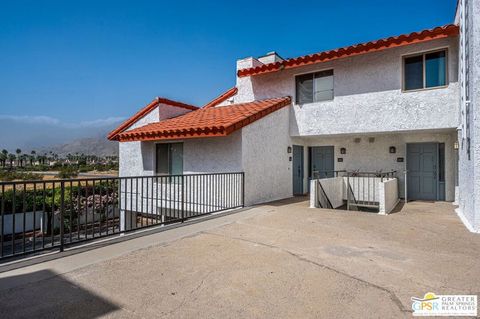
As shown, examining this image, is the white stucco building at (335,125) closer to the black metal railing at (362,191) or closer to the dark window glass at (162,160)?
the dark window glass at (162,160)

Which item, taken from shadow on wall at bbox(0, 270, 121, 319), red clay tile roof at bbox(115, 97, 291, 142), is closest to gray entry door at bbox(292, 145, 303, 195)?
red clay tile roof at bbox(115, 97, 291, 142)

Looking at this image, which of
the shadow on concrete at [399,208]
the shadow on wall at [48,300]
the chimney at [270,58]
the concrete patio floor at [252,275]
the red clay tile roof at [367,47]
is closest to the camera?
the shadow on wall at [48,300]

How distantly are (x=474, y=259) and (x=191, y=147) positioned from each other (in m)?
8.99

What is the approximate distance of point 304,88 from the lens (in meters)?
12.2

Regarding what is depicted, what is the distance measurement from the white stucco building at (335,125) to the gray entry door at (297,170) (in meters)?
0.09

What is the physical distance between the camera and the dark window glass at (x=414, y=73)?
982cm

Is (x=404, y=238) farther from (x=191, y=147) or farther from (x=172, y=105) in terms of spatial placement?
(x=172, y=105)

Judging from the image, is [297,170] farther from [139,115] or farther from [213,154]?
[139,115]

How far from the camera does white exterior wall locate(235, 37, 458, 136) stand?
30.6 ft

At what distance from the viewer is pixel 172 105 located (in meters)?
14.3

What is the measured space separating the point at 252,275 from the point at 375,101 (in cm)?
899

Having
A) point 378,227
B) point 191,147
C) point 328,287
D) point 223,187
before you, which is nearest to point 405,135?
point 378,227

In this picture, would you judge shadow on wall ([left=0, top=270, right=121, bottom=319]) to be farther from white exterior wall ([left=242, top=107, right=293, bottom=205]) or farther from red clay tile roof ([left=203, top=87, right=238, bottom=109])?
red clay tile roof ([left=203, top=87, right=238, bottom=109])

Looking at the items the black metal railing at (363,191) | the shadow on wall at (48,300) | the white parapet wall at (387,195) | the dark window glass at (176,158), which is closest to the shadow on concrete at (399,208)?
the white parapet wall at (387,195)
